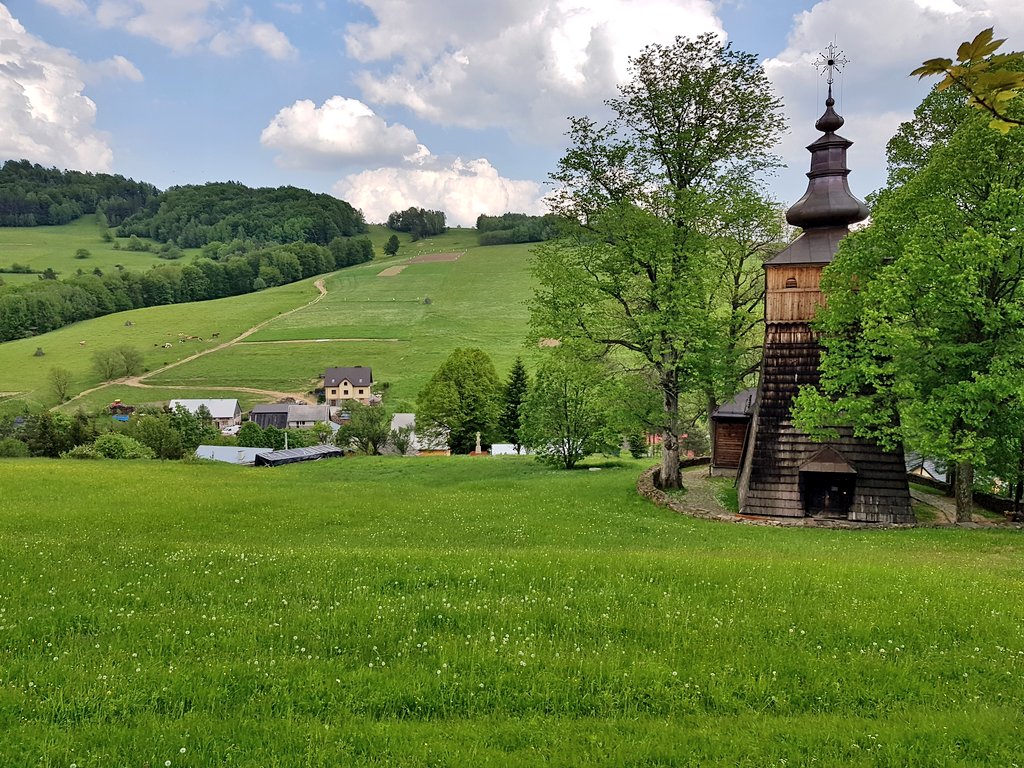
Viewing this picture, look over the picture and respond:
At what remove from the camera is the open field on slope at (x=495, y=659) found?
4.77 meters

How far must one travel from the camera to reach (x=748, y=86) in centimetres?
2461

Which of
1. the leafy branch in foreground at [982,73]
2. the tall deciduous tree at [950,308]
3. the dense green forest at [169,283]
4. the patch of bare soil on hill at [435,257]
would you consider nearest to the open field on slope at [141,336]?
the dense green forest at [169,283]

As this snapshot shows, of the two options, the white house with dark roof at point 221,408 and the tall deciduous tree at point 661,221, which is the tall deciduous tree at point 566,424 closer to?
the tall deciduous tree at point 661,221

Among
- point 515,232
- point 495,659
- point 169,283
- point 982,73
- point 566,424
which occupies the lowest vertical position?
point 495,659

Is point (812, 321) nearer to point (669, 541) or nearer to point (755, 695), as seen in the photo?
point (669, 541)

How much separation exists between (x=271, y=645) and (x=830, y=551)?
14.0m

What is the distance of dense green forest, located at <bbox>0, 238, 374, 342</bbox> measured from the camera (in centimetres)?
12256

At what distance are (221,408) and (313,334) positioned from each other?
1320 inches

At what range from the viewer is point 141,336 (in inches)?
4688

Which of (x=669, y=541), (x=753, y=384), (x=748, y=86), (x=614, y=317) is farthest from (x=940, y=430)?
(x=753, y=384)

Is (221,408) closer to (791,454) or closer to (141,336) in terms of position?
(141,336)

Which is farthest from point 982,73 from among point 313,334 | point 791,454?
point 313,334

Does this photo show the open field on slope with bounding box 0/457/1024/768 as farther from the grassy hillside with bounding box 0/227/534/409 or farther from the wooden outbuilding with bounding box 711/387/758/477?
the grassy hillside with bounding box 0/227/534/409

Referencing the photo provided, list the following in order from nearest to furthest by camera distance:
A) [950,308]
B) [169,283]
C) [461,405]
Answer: [950,308], [461,405], [169,283]
